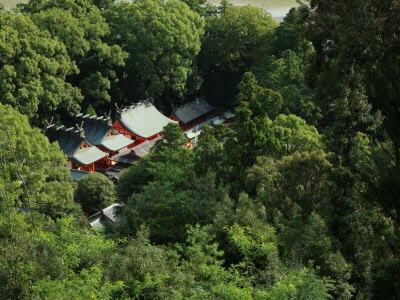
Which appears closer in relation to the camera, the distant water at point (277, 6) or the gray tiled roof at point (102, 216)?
the gray tiled roof at point (102, 216)

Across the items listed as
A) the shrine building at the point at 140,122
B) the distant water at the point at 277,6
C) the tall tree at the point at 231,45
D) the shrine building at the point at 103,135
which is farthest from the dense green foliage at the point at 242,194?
the distant water at the point at 277,6

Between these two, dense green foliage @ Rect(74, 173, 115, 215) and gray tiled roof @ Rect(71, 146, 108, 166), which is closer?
dense green foliage @ Rect(74, 173, 115, 215)

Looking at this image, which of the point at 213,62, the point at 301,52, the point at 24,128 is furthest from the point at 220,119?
the point at 24,128

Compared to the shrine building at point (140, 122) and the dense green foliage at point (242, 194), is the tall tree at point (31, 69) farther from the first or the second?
the shrine building at point (140, 122)

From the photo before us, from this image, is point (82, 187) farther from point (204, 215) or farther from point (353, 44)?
point (353, 44)

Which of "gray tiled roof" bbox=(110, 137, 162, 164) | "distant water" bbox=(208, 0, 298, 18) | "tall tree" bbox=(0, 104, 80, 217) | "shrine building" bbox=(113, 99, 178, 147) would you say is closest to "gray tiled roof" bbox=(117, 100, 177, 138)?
"shrine building" bbox=(113, 99, 178, 147)

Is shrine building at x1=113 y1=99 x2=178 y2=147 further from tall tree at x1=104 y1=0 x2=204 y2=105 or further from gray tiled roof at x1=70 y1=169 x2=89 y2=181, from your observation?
gray tiled roof at x1=70 y1=169 x2=89 y2=181

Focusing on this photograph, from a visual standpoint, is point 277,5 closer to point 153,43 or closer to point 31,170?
point 153,43
